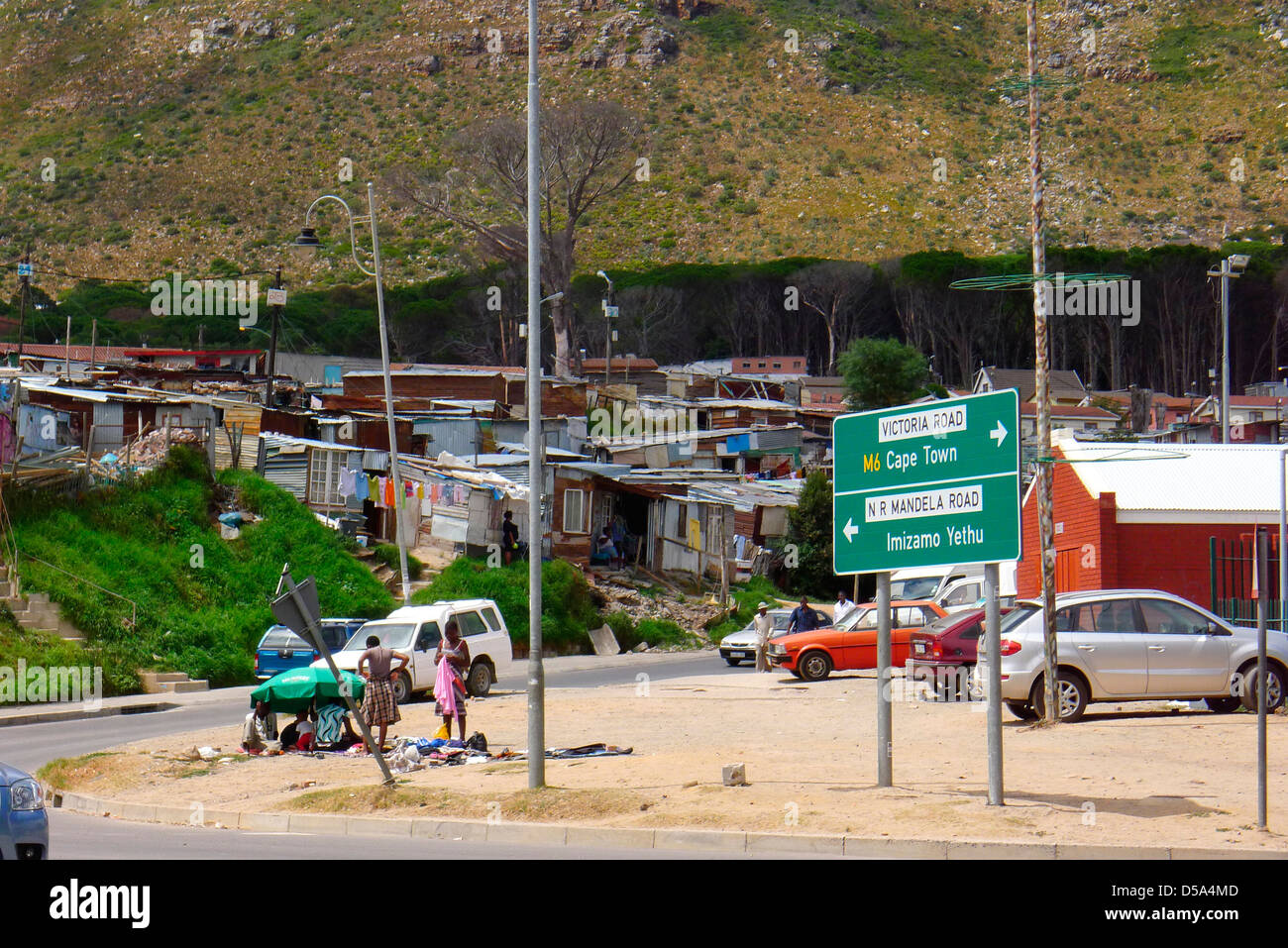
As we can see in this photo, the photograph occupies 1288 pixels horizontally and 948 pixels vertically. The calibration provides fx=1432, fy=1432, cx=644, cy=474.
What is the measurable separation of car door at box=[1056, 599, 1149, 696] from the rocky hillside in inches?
3241

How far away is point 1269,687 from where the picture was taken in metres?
17.6

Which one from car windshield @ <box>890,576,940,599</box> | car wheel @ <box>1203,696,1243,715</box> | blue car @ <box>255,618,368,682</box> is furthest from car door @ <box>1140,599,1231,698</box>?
blue car @ <box>255,618,368,682</box>

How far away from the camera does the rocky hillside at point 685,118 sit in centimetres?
10350

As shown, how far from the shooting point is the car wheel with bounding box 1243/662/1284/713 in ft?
57.1

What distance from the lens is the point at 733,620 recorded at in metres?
42.1

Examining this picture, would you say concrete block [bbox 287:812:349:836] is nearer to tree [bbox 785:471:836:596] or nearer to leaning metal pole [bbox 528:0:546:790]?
leaning metal pole [bbox 528:0:546:790]

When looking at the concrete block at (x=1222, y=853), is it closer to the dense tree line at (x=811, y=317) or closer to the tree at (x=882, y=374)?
the tree at (x=882, y=374)

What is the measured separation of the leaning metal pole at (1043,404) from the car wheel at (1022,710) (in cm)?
71

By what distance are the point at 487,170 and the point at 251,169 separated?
4074cm

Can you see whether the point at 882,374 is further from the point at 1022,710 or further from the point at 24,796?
the point at 24,796

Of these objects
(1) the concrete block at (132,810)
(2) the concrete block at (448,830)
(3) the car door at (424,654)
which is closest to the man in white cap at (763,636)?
(3) the car door at (424,654)

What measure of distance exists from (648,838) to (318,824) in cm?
329

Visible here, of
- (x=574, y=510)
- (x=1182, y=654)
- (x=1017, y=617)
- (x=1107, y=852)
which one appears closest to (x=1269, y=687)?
(x=1182, y=654)

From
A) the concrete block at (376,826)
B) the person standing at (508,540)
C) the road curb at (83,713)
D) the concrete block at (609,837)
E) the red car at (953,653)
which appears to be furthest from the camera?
the person standing at (508,540)
